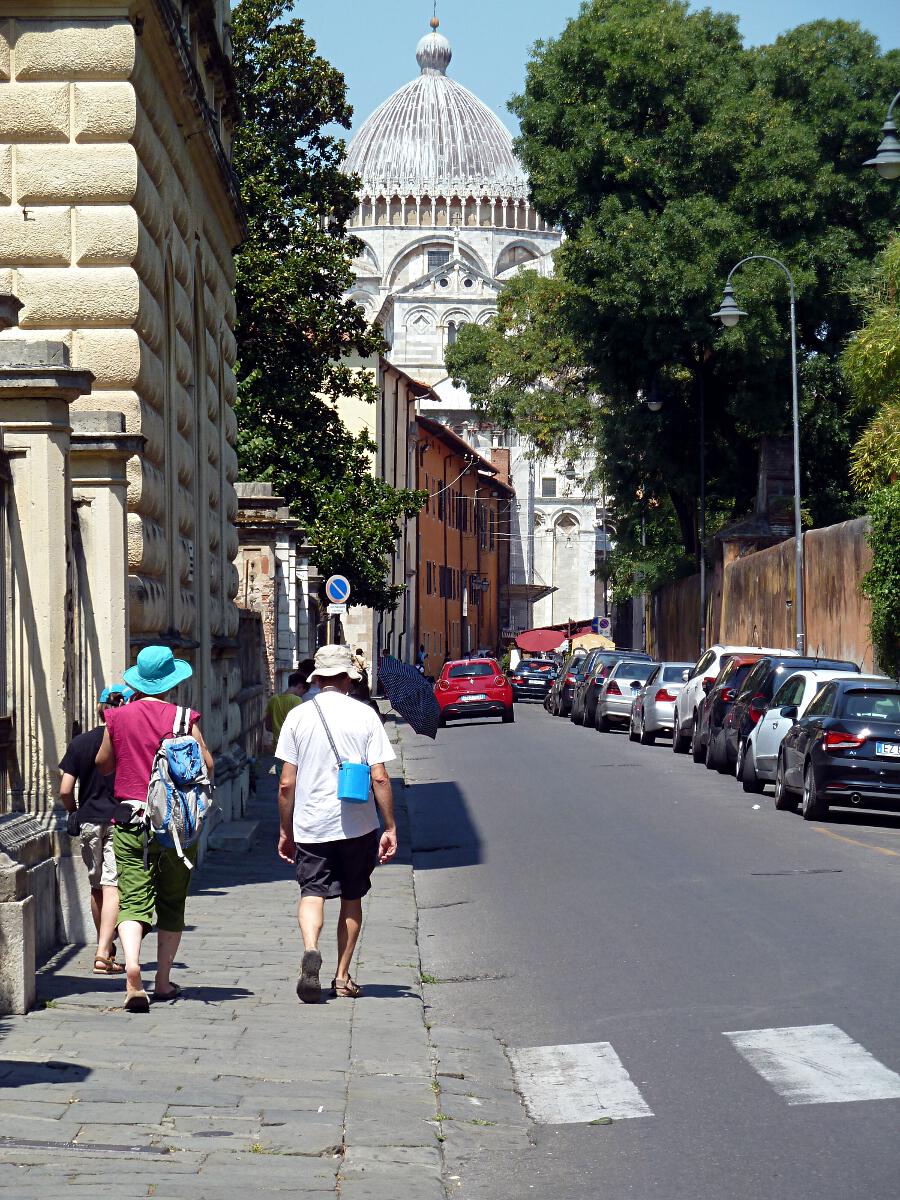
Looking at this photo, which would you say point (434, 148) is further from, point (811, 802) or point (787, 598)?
point (811, 802)

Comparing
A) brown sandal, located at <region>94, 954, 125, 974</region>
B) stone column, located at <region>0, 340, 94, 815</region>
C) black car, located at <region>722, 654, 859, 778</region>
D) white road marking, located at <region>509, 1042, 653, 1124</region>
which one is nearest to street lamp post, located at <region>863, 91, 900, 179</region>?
black car, located at <region>722, 654, 859, 778</region>

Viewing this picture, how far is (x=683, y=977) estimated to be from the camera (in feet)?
31.9

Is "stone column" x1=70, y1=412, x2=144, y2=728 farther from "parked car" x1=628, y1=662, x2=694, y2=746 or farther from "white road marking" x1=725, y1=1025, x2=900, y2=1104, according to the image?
"parked car" x1=628, y1=662, x2=694, y2=746

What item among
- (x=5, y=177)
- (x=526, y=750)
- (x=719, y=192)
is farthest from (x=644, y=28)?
(x=5, y=177)

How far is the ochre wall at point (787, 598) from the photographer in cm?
3738

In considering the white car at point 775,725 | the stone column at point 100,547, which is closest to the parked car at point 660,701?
the white car at point 775,725

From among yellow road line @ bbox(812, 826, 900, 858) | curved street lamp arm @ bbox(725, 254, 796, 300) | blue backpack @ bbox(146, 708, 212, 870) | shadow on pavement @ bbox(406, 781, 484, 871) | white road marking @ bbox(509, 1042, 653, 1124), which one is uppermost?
curved street lamp arm @ bbox(725, 254, 796, 300)

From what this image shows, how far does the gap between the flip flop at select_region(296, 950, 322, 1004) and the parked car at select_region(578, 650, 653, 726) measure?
108 feet

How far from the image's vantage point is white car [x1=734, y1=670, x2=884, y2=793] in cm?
2230

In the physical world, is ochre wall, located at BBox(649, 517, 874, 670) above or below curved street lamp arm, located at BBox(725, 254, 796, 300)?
below

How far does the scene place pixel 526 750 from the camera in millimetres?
32969

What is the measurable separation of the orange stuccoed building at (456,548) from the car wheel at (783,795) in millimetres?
53023

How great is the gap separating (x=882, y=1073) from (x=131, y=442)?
6657 millimetres

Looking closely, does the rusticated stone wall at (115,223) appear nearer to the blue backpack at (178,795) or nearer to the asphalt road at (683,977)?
the asphalt road at (683,977)
